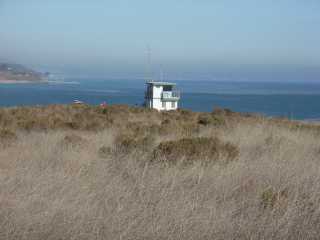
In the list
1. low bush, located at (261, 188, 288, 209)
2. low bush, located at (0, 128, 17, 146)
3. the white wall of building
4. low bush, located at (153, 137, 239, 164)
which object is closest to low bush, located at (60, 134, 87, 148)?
low bush, located at (0, 128, 17, 146)

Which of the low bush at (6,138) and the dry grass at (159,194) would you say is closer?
the dry grass at (159,194)

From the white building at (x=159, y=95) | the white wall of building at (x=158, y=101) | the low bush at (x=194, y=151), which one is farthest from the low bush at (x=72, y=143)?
the white wall of building at (x=158, y=101)

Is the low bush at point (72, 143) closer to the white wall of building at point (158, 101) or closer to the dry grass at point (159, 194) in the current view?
the dry grass at point (159, 194)

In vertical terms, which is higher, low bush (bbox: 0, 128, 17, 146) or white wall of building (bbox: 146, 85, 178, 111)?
low bush (bbox: 0, 128, 17, 146)

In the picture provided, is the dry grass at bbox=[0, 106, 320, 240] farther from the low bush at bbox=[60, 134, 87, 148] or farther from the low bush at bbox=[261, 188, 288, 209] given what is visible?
the low bush at bbox=[60, 134, 87, 148]

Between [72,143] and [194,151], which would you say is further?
[72,143]

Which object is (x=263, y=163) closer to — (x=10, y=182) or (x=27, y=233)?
(x=10, y=182)

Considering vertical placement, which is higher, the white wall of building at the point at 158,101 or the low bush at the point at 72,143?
the low bush at the point at 72,143

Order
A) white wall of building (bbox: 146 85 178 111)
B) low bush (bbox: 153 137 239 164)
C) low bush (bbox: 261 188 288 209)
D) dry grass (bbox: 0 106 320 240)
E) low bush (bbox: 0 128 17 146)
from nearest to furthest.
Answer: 1. dry grass (bbox: 0 106 320 240)
2. low bush (bbox: 261 188 288 209)
3. low bush (bbox: 153 137 239 164)
4. low bush (bbox: 0 128 17 146)
5. white wall of building (bbox: 146 85 178 111)

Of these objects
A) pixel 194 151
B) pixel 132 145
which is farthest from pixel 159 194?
pixel 132 145

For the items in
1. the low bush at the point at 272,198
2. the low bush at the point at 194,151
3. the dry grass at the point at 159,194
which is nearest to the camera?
the dry grass at the point at 159,194

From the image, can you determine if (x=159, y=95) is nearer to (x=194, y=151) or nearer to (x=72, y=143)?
(x=72, y=143)

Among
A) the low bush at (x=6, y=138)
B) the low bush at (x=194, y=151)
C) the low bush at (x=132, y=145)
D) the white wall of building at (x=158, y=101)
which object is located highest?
the low bush at (x=194, y=151)

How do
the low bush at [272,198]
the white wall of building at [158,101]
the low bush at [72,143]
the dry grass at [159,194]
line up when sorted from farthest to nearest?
the white wall of building at [158,101] → the low bush at [72,143] → the low bush at [272,198] → the dry grass at [159,194]
